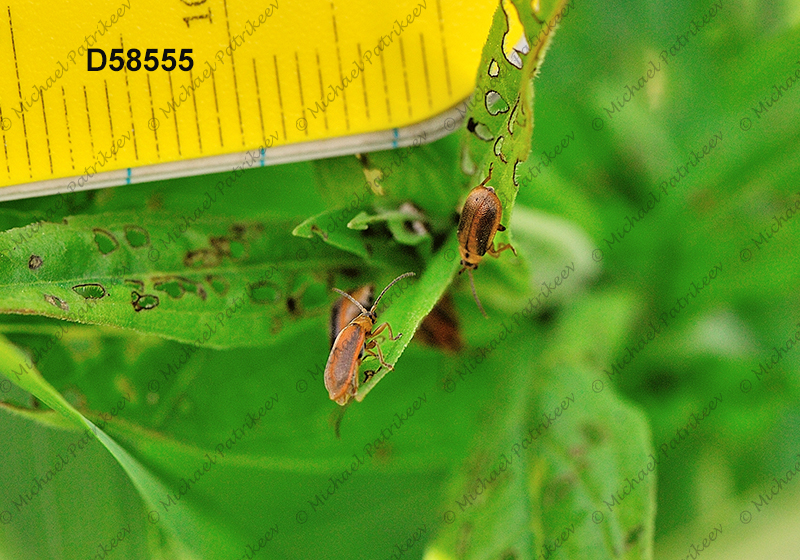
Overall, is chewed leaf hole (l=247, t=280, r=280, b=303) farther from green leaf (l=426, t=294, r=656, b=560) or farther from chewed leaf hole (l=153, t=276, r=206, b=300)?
green leaf (l=426, t=294, r=656, b=560)

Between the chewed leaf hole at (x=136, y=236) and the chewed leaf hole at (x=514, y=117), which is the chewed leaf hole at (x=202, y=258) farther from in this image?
the chewed leaf hole at (x=514, y=117)

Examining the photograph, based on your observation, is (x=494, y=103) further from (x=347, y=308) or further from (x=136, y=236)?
(x=136, y=236)

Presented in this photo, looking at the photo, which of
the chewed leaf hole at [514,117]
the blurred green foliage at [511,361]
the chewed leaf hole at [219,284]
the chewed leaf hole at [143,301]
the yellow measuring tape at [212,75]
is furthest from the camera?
the yellow measuring tape at [212,75]

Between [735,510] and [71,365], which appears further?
[735,510]

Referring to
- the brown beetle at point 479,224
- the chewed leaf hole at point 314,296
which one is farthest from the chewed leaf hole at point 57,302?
the brown beetle at point 479,224

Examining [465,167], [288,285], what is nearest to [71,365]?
[288,285]

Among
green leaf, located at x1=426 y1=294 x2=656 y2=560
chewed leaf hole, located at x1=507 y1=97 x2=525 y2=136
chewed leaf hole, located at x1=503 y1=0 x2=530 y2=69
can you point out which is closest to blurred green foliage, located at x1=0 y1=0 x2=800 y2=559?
green leaf, located at x1=426 y1=294 x2=656 y2=560

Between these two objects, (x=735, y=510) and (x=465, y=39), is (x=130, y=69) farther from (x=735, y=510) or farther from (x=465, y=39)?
(x=735, y=510)
